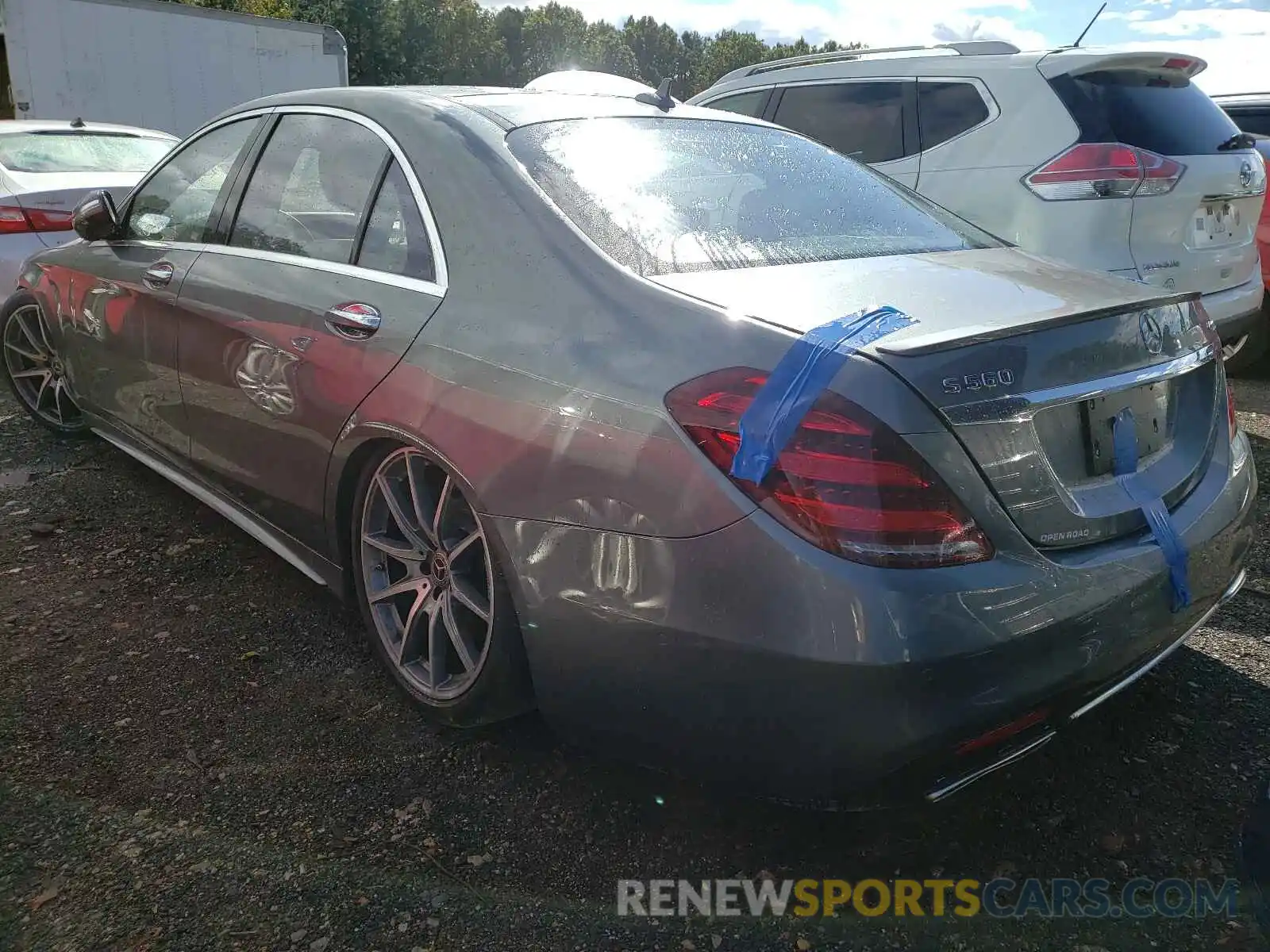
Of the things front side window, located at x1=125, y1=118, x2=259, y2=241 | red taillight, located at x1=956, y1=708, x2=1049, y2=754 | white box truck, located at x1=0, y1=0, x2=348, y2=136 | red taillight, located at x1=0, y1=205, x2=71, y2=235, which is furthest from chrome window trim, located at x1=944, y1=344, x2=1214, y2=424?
white box truck, located at x1=0, y1=0, x2=348, y2=136

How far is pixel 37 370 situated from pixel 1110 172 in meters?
4.85

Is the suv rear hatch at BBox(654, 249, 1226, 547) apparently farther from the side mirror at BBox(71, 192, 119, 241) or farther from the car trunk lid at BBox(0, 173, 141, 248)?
the car trunk lid at BBox(0, 173, 141, 248)

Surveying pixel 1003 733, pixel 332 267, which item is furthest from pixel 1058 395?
pixel 332 267

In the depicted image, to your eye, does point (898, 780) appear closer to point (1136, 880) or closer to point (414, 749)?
point (1136, 880)

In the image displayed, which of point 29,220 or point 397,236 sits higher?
point 397,236

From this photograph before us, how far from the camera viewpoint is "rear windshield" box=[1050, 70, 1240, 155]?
4.52 metres

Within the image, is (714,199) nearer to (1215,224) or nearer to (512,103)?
(512,103)

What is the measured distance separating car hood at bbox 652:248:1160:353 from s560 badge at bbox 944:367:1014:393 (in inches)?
2.5

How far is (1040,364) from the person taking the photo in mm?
1846

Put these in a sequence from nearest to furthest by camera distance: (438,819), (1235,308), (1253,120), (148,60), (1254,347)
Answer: (438,819), (1235,308), (1254,347), (1253,120), (148,60)

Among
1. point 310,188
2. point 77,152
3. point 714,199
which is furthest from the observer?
point 77,152

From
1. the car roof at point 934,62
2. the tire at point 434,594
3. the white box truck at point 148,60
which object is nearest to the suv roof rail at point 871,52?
the car roof at point 934,62

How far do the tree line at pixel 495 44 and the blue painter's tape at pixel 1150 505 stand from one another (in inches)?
75.2

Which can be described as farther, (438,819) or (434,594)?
(434,594)
